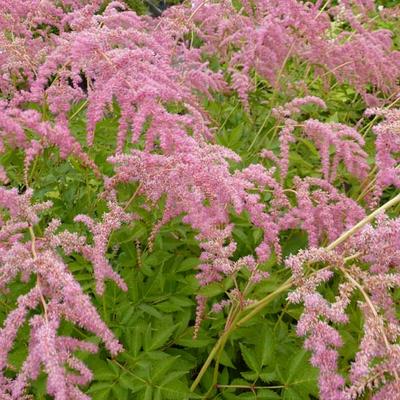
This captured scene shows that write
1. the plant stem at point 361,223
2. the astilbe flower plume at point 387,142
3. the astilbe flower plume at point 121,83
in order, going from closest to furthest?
the plant stem at point 361,223, the astilbe flower plume at point 387,142, the astilbe flower plume at point 121,83

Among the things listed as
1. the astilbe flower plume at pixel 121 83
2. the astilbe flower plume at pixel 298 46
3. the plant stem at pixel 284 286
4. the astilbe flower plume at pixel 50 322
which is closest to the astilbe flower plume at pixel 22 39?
the astilbe flower plume at pixel 121 83

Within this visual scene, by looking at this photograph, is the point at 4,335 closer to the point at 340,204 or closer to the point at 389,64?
the point at 340,204

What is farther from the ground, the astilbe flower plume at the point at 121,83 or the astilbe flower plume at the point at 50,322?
the astilbe flower plume at the point at 121,83

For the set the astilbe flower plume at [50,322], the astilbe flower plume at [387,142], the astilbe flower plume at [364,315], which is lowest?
the astilbe flower plume at [50,322]

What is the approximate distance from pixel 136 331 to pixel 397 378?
1.26 metres

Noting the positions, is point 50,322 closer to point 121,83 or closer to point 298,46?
point 121,83

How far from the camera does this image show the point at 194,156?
209 centimetres

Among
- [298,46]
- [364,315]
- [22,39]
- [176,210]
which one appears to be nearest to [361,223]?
[364,315]

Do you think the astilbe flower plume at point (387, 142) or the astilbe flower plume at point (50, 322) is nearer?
the astilbe flower plume at point (50, 322)

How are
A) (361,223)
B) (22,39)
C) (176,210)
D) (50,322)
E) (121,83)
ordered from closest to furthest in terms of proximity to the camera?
1. (50,322)
2. (361,223)
3. (121,83)
4. (176,210)
5. (22,39)

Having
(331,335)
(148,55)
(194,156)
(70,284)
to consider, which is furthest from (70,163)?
(331,335)

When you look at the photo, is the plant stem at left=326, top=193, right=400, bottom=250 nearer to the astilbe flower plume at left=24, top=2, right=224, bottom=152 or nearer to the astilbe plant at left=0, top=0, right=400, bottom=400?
the astilbe plant at left=0, top=0, right=400, bottom=400

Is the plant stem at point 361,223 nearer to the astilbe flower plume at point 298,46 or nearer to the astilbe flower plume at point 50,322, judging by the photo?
the astilbe flower plume at point 50,322

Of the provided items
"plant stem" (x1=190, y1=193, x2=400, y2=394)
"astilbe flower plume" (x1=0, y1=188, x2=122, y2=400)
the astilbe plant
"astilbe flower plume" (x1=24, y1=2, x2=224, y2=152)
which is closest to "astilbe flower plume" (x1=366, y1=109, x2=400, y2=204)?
the astilbe plant
